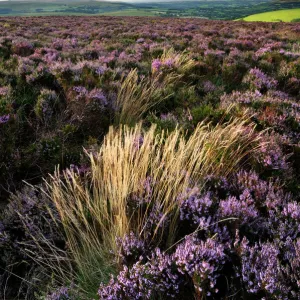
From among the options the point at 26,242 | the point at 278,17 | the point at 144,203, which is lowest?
the point at 26,242

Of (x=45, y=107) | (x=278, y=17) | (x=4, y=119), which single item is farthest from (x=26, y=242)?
(x=278, y=17)

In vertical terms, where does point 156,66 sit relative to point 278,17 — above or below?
below

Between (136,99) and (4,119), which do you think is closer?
(4,119)

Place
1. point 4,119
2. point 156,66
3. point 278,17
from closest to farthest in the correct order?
point 4,119 < point 156,66 < point 278,17

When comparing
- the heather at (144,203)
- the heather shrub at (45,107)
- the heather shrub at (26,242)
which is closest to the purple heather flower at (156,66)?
the heather at (144,203)

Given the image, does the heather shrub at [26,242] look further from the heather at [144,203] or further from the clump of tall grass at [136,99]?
the clump of tall grass at [136,99]

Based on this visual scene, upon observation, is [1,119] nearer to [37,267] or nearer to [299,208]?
[37,267]

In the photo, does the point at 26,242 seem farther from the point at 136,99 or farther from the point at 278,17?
the point at 278,17

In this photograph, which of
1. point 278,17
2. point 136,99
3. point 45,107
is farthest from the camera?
point 278,17

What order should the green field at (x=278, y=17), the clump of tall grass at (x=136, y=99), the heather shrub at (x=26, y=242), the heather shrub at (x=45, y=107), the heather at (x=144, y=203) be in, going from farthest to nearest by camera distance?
the green field at (x=278, y=17) < the clump of tall grass at (x=136, y=99) < the heather shrub at (x=45, y=107) < the heather shrub at (x=26, y=242) < the heather at (x=144, y=203)

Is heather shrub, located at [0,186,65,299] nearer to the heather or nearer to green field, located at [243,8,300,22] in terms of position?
the heather

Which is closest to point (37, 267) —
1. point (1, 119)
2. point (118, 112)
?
point (1, 119)

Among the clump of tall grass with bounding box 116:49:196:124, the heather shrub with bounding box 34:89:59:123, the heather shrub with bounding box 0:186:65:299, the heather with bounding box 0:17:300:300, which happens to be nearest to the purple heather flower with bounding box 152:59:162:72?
the clump of tall grass with bounding box 116:49:196:124

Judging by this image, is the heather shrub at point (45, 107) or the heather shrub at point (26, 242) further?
the heather shrub at point (45, 107)
